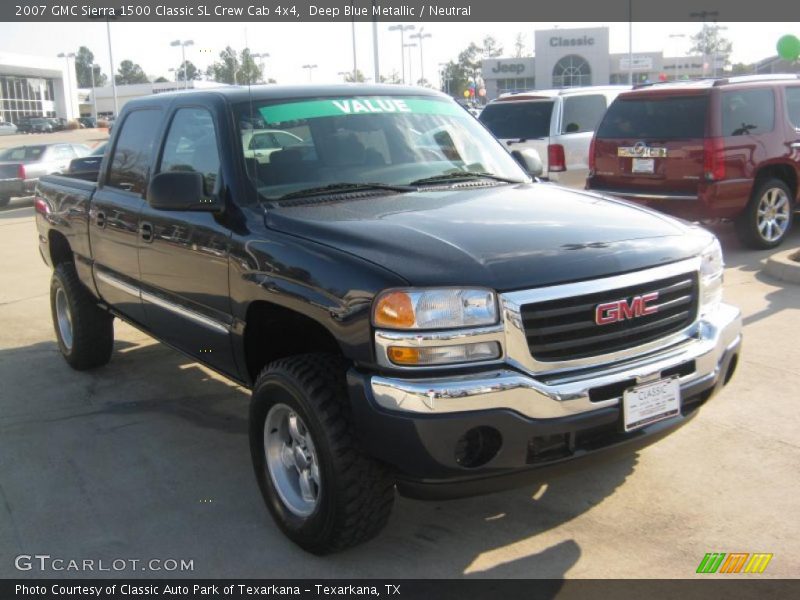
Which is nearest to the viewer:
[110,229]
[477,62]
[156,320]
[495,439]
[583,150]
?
[495,439]

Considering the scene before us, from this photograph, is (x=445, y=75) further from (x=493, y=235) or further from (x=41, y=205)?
(x=493, y=235)

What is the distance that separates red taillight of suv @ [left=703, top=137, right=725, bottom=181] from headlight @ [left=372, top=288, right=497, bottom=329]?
6723 millimetres

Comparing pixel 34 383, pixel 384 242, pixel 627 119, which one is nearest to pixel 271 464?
pixel 384 242

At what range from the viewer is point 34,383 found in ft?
19.6

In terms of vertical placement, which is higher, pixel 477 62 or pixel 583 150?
pixel 477 62

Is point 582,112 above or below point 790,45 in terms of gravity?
below

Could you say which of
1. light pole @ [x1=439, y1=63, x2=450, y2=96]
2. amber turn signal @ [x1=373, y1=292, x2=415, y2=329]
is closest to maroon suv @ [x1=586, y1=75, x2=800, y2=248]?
amber turn signal @ [x1=373, y1=292, x2=415, y2=329]

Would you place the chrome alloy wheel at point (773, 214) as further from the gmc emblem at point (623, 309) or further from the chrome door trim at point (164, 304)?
the chrome door trim at point (164, 304)

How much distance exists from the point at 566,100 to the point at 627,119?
3207 mm

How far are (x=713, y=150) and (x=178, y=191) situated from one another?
666 centimetres

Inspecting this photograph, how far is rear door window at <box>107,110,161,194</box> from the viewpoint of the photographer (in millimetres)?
4930

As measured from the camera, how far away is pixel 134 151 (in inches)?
204

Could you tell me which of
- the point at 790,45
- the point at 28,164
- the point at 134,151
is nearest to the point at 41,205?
the point at 134,151

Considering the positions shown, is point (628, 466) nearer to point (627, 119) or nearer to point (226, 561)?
point (226, 561)
